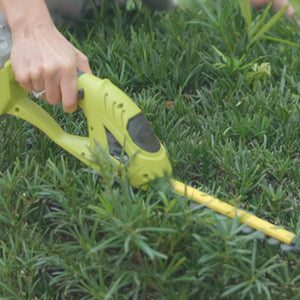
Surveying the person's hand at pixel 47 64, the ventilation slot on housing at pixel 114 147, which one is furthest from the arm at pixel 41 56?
the ventilation slot on housing at pixel 114 147

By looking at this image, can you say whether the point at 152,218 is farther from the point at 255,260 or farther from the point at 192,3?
the point at 192,3

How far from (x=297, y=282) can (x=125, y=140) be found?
0.61 m

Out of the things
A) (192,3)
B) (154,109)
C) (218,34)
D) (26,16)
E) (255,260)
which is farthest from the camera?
(192,3)

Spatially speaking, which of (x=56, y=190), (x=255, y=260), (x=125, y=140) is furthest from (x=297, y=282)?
(x=56, y=190)

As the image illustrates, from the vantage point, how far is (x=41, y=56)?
1644mm

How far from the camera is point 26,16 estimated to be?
174 centimetres

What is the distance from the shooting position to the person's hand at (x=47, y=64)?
161 centimetres

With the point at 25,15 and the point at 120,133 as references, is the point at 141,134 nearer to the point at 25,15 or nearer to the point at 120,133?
the point at 120,133

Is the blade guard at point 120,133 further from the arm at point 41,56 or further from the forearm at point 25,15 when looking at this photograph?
the forearm at point 25,15

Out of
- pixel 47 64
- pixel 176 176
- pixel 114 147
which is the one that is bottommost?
pixel 176 176

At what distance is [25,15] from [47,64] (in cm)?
24

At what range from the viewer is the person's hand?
5.30ft

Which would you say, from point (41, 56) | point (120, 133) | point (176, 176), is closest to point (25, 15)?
point (41, 56)

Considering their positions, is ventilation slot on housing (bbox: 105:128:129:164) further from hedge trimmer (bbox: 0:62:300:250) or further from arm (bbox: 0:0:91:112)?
arm (bbox: 0:0:91:112)
